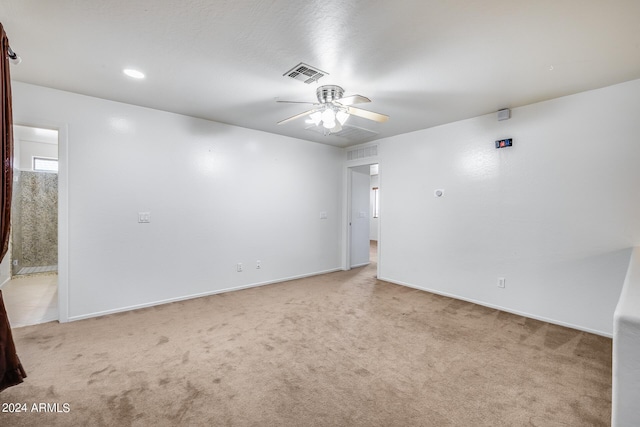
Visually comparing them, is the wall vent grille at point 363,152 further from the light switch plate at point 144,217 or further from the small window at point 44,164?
the small window at point 44,164

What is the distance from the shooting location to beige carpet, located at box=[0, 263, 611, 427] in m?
1.75

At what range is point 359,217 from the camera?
20.2 feet

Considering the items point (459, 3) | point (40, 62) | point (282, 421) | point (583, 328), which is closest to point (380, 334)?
point (282, 421)

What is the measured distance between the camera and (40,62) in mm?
2422

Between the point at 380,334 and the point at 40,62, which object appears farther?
the point at 380,334

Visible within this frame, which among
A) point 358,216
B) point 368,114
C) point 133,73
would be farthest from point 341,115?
point 358,216

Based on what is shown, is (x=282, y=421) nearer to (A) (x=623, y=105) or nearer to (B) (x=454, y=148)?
(B) (x=454, y=148)

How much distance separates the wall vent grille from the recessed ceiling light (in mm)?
3789

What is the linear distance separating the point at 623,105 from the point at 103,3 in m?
4.61

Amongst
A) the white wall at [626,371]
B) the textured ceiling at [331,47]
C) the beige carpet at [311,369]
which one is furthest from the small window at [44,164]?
the white wall at [626,371]

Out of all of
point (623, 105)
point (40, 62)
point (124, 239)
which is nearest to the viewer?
point (40, 62)

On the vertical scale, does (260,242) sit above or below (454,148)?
below

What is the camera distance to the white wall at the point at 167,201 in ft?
10.3

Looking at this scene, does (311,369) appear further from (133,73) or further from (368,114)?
(133,73)
